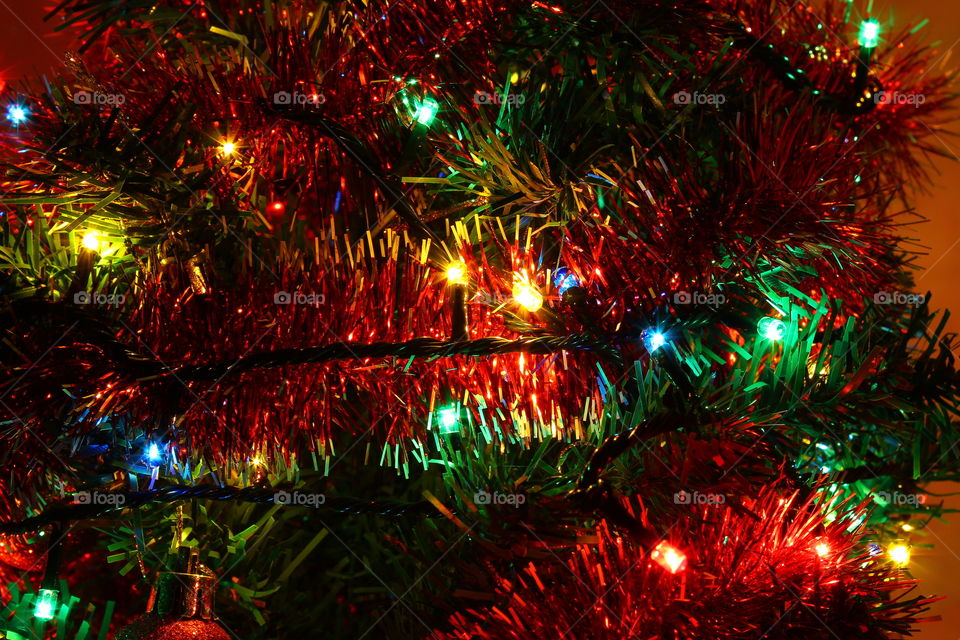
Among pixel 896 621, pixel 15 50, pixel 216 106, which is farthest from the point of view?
pixel 15 50

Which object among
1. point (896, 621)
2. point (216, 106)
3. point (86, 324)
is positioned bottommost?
point (896, 621)

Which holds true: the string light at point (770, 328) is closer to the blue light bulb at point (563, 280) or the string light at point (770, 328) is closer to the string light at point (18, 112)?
the blue light bulb at point (563, 280)

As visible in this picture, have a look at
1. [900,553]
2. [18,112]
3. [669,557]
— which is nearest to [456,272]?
[669,557]

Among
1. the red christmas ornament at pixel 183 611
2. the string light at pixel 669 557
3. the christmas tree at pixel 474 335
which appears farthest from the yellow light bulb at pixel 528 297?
the red christmas ornament at pixel 183 611

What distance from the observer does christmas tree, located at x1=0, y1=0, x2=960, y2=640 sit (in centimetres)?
43

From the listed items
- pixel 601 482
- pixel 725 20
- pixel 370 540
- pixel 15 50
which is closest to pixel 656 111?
pixel 725 20

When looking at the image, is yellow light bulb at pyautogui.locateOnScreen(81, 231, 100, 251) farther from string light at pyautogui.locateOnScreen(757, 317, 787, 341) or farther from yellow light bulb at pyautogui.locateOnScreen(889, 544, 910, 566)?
yellow light bulb at pyautogui.locateOnScreen(889, 544, 910, 566)

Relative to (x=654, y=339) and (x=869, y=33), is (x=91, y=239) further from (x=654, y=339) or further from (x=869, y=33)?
(x=869, y=33)

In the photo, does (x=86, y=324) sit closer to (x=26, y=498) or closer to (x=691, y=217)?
(x=26, y=498)

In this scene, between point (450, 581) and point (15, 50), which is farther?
point (15, 50)

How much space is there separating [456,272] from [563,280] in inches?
2.7

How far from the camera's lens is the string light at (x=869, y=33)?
65cm

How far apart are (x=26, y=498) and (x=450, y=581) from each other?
262mm

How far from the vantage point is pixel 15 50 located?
2.49 ft
